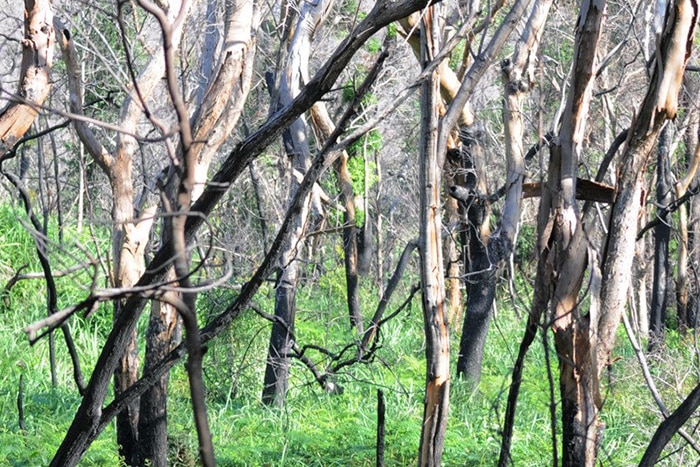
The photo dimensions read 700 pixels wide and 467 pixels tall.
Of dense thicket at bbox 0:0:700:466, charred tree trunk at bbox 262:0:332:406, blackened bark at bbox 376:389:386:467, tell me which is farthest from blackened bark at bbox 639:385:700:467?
charred tree trunk at bbox 262:0:332:406

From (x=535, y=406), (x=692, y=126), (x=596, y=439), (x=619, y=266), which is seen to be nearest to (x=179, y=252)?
(x=619, y=266)

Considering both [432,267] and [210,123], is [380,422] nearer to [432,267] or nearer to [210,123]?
[432,267]

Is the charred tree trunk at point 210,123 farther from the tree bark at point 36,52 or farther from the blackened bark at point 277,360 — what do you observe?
the blackened bark at point 277,360

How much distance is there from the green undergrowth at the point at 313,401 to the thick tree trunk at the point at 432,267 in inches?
27.8

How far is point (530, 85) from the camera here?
848 centimetres

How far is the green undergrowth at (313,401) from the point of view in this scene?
7.25m

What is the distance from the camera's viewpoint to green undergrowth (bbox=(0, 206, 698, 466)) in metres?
7.25

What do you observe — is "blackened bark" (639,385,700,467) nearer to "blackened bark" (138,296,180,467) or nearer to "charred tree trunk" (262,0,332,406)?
"blackened bark" (138,296,180,467)

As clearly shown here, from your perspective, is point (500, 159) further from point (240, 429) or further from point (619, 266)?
point (619, 266)

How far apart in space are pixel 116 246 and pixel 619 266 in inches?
139

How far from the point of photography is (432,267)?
196 inches

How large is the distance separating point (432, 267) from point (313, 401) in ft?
14.9

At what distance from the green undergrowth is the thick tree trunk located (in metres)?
0.71

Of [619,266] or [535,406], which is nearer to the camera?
[619,266]
